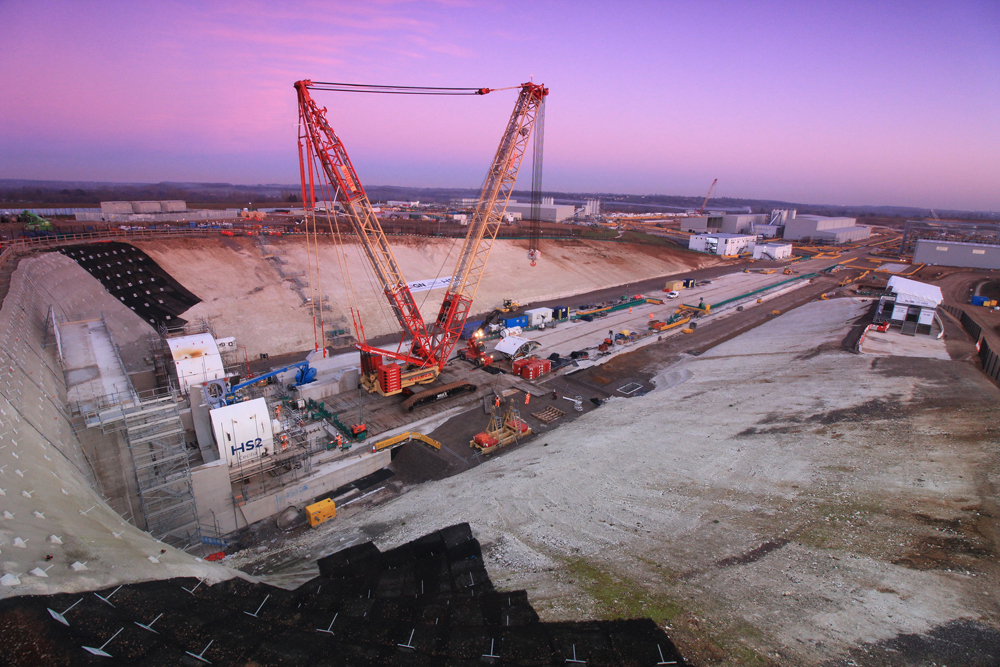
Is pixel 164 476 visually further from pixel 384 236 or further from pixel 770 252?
pixel 770 252

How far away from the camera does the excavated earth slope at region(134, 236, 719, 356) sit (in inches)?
1453

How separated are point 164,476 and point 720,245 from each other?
9447cm

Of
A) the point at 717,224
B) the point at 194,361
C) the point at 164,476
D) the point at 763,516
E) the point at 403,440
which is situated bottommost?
the point at 403,440

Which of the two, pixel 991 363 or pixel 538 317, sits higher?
pixel 991 363

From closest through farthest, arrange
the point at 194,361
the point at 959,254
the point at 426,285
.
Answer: the point at 194,361 < the point at 426,285 < the point at 959,254

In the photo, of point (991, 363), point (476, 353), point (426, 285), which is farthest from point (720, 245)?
point (476, 353)

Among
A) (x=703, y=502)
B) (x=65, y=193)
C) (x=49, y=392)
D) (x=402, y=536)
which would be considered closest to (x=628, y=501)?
(x=703, y=502)

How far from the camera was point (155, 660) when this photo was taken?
6.56 m

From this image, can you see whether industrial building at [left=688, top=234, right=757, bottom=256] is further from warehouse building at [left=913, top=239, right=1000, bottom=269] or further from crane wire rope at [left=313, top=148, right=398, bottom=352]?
crane wire rope at [left=313, top=148, right=398, bottom=352]

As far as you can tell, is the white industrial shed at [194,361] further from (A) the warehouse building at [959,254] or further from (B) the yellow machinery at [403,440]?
(A) the warehouse building at [959,254]

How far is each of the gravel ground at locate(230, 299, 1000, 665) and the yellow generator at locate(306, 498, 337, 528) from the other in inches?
27.5

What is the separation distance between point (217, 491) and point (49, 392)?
7.16 metres

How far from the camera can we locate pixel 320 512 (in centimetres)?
1733

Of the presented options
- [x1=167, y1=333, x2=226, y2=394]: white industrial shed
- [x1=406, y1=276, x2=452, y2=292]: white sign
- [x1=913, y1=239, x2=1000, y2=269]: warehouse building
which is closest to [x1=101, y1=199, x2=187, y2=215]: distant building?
[x1=406, y1=276, x2=452, y2=292]: white sign
